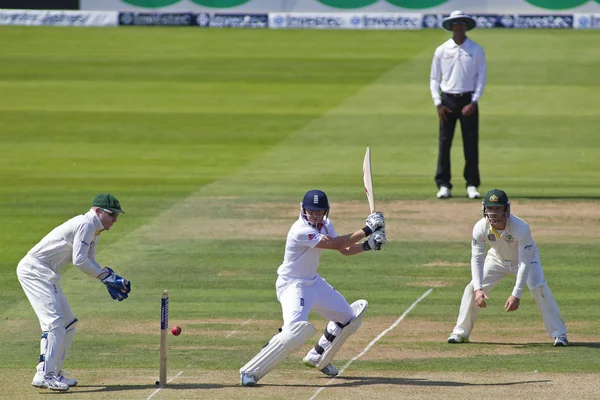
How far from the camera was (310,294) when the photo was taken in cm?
1078

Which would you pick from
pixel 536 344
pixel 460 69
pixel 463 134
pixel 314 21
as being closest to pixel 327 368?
pixel 536 344

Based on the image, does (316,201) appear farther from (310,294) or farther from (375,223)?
(310,294)

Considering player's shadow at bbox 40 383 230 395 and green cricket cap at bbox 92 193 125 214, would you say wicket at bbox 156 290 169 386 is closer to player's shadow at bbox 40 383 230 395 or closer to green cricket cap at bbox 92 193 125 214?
player's shadow at bbox 40 383 230 395

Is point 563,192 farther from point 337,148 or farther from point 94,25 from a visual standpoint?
point 94,25

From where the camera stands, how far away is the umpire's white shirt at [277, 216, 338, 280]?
10695 mm

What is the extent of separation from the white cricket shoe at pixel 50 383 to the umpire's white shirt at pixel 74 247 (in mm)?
964

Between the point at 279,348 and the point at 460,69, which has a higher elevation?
the point at 460,69

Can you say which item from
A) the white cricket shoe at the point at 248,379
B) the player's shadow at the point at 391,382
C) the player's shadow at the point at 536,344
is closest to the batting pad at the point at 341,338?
the player's shadow at the point at 391,382

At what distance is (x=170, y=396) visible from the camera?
10.2m

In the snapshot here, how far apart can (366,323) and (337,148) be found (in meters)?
12.6

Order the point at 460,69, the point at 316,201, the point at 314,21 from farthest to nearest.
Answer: the point at 314,21
the point at 460,69
the point at 316,201

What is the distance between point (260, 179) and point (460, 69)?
5.23m

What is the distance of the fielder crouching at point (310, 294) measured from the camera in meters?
10.5

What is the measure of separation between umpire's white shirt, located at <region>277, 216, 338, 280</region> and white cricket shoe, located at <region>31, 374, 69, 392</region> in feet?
7.15
